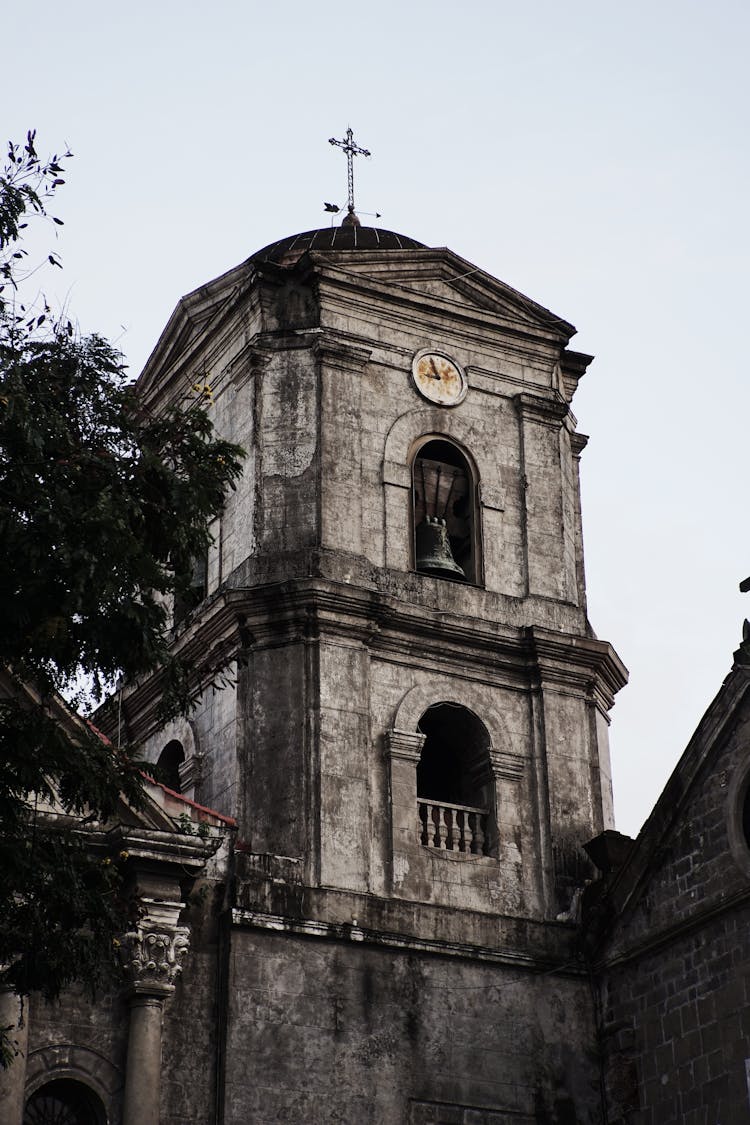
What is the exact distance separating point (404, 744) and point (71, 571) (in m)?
9.53

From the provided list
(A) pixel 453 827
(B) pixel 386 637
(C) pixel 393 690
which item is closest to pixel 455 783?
(A) pixel 453 827

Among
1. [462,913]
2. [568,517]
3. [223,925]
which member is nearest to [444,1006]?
[462,913]

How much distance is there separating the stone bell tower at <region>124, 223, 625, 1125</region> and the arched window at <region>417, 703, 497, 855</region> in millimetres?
37

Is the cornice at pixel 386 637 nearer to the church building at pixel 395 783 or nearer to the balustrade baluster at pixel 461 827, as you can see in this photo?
the church building at pixel 395 783

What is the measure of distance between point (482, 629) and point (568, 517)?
261 centimetres

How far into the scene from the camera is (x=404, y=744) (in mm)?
22250

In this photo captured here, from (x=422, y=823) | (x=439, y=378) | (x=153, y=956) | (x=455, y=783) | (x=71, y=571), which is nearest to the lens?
(x=71, y=571)

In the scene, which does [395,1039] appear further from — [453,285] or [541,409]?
[453,285]

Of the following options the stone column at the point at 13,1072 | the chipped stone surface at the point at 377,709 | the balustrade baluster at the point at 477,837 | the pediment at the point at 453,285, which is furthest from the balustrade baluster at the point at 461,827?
the pediment at the point at 453,285

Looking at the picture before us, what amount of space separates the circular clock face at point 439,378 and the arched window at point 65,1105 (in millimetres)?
9768

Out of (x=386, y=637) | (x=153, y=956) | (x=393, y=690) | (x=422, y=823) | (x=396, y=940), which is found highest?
(x=386, y=637)

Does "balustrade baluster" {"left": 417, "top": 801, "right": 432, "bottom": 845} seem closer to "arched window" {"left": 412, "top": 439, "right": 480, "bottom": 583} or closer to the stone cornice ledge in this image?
the stone cornice ledge

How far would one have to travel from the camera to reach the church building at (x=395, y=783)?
19.8 metres

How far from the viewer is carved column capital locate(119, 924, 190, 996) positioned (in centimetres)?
1930
